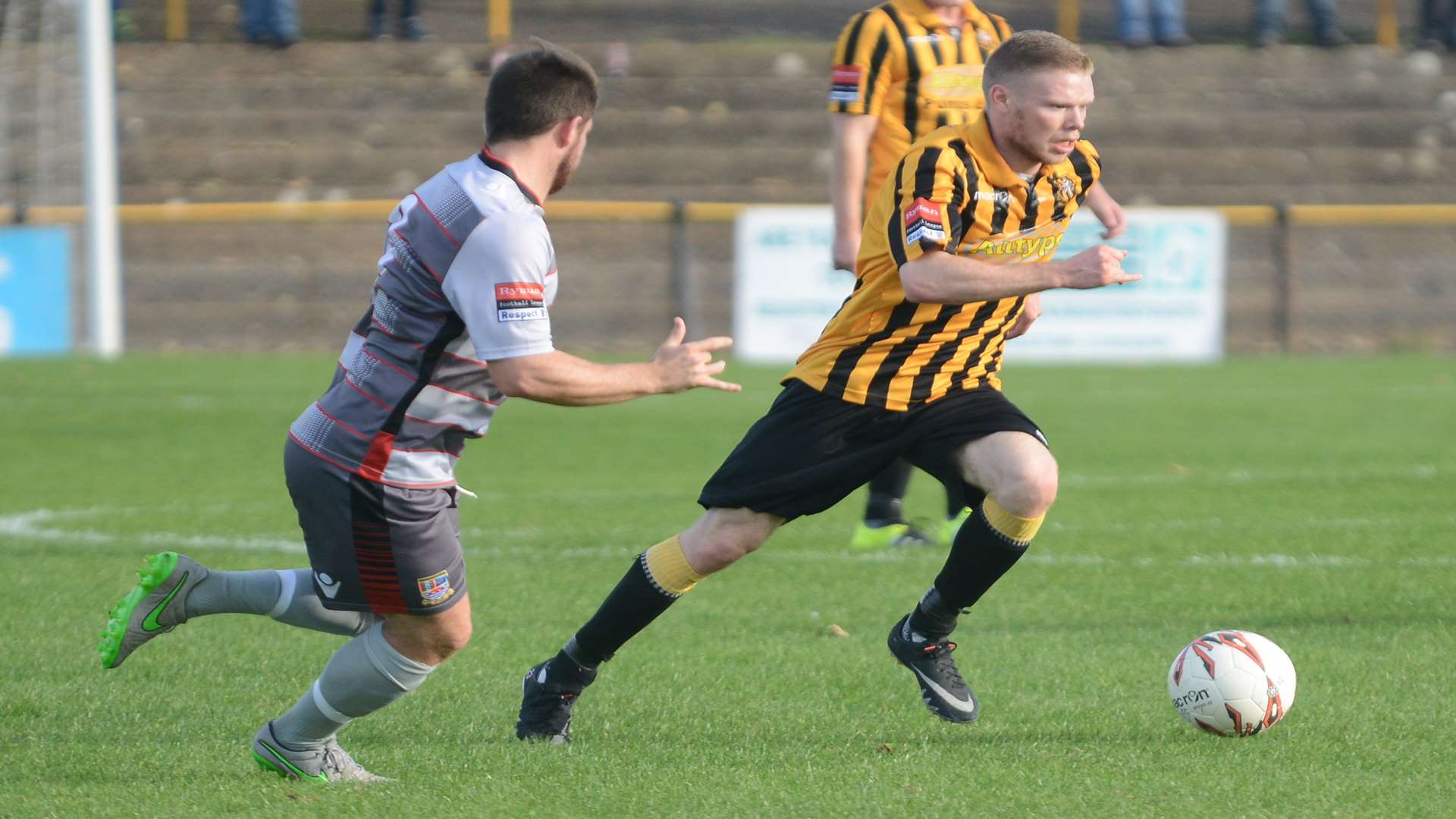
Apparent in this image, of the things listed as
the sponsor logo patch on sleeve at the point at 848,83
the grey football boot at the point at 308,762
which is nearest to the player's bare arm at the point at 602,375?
the grey football boot at the point at 308,762

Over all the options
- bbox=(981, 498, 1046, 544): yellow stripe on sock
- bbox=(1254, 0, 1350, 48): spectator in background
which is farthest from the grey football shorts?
bbox=(1254, 0, 1350, 48): spectator in background

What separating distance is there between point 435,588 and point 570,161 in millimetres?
917

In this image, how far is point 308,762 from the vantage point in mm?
3707

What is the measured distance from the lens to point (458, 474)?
898 cm

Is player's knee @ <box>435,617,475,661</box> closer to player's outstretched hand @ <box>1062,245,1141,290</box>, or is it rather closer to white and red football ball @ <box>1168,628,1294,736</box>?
player's outstretched hand @ <box>1062,245,1141,290</box>

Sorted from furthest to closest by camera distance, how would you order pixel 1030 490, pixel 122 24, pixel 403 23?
1. pixel 403 23
2. pixel 122 24
3. pixel 1030 490

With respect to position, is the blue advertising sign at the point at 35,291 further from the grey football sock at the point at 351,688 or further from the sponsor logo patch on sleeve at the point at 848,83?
the grey football sock at the point at 351,688

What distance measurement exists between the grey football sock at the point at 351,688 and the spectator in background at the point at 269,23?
17.4 meters

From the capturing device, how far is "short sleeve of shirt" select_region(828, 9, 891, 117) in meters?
6.39

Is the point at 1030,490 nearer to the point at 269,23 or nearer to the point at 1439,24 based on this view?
the point at 269,23

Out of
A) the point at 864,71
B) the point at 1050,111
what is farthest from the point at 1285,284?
the point at 1050,111

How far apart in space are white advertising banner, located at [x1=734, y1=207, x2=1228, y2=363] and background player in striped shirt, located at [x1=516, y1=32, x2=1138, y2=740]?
1035 cm

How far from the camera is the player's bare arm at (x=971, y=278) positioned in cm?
401

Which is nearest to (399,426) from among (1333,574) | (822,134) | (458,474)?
(1333,574)
